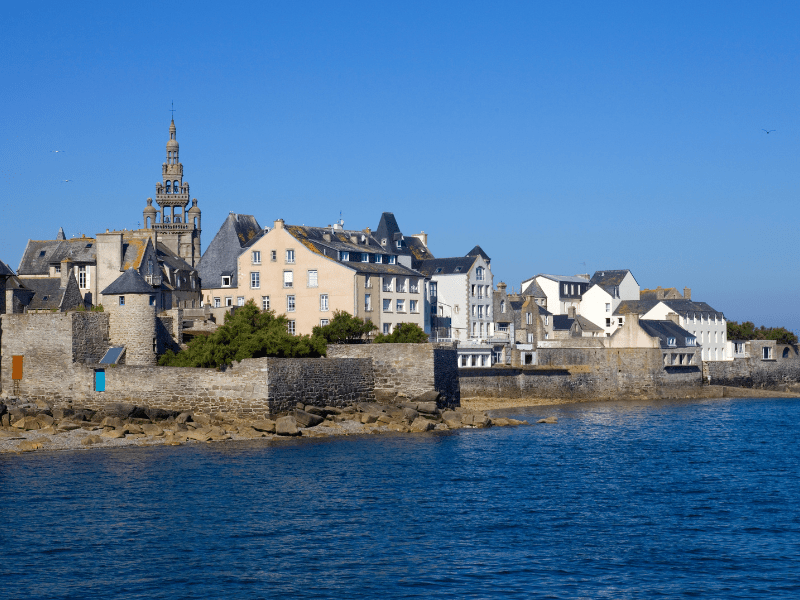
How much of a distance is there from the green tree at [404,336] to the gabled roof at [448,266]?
672 inches

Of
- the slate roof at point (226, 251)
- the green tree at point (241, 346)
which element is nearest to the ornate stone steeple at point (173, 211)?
the slate roof at point (226, 251)

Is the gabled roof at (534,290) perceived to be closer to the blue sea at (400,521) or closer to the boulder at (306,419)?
the blue sea at (400,521)

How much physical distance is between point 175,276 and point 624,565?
53381 mm

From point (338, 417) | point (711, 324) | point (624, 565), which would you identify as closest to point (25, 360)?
point (338, 417)

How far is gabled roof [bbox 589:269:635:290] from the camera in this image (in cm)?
10850

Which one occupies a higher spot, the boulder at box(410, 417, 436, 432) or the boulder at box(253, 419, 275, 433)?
the boulder at box(253, 419, 275, 433)

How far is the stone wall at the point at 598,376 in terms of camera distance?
3061 inches

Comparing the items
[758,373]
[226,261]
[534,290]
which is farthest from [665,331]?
[226,261]

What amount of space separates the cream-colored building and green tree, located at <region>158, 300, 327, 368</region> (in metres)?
13.2

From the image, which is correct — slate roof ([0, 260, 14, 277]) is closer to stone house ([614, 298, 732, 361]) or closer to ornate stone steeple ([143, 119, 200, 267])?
ornate stone steeple ([143, 119, 200, 267])

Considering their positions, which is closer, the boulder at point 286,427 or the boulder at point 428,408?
the boulder at point 286,427

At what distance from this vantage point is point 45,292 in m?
→ 64.3

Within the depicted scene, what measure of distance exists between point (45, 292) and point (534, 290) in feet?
191

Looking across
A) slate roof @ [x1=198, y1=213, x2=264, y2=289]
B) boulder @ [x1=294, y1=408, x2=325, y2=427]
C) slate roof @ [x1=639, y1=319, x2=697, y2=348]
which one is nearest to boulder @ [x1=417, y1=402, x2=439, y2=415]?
boulder @ [x1=294, y1=408, x2=325, y2=427]
